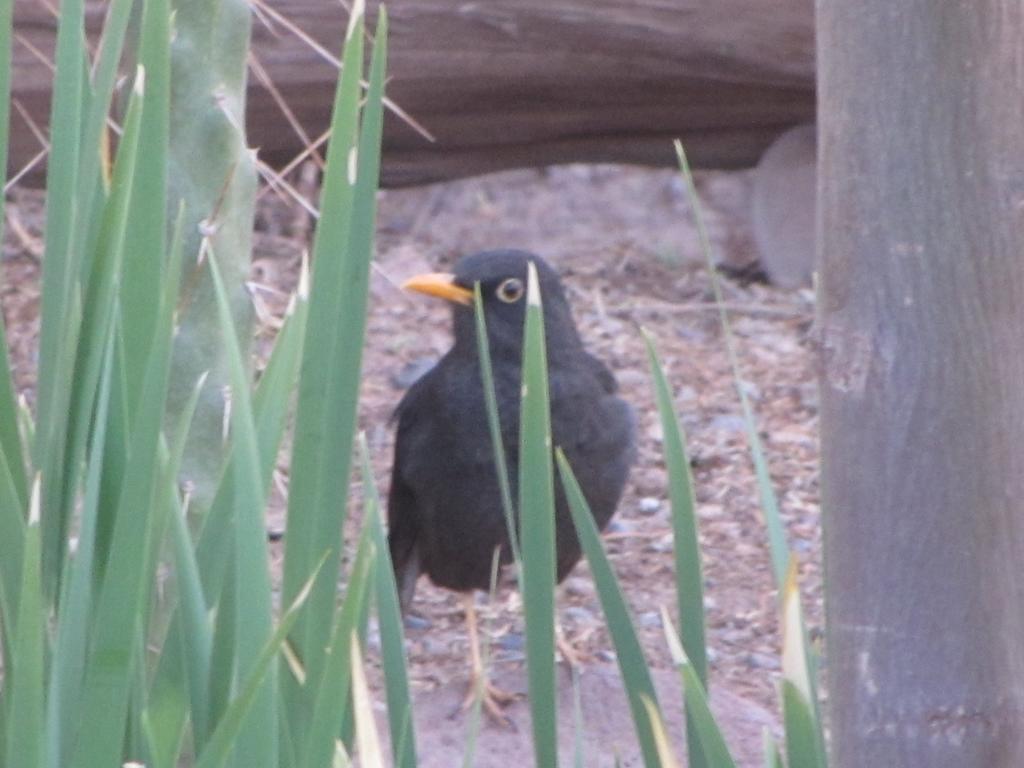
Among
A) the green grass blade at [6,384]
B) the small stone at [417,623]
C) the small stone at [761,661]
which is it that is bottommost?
the small stone at [761,661]

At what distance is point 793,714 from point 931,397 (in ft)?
0.81

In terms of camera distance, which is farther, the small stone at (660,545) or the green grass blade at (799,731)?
the small stone at (660,545)

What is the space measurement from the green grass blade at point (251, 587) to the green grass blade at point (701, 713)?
0.90ft

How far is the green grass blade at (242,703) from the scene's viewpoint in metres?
1.11

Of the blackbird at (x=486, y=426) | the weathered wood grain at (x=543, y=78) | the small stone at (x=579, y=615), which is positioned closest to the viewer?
the blackbird at (x=486, y=426)

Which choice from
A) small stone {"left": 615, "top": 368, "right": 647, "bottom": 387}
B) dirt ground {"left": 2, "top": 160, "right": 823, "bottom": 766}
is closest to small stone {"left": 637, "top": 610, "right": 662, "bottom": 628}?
dirt ground {"left": 2, "top": 160, "right": 823, "bottom": 766}

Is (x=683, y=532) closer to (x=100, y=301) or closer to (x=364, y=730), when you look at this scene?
(x=364, y=730)

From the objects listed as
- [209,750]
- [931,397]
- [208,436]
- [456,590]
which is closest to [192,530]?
[208,436]

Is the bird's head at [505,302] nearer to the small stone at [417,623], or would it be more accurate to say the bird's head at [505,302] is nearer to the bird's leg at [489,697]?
the bird's leg at [489,697]

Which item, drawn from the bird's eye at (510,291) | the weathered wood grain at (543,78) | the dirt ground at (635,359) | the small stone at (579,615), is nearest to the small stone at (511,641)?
the dirt ground at (635,359)

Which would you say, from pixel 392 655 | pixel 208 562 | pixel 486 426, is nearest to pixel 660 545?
pixel 486 426

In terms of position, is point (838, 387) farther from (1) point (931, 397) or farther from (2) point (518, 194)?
(2) point (518, 194)

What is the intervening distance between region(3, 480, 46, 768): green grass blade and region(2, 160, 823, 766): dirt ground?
1.99m

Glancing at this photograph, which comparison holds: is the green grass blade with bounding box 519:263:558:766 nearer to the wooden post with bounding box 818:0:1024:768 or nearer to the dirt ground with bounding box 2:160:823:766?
the wooden post with bounding box 818:0:1024:768
